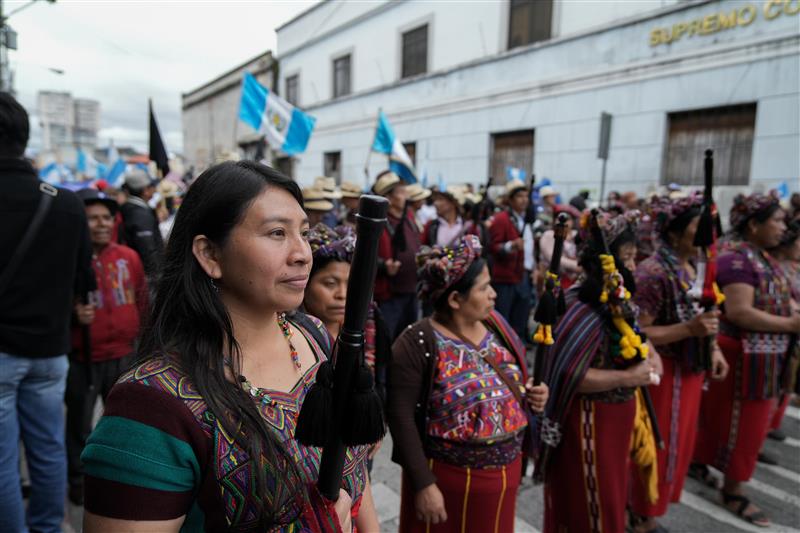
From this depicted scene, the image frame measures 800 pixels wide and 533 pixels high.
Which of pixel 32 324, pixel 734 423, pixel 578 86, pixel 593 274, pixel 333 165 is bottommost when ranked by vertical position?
pixel 734 423

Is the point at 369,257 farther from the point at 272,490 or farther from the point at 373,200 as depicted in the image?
the point at 272,490

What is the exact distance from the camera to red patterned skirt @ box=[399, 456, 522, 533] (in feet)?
7.55

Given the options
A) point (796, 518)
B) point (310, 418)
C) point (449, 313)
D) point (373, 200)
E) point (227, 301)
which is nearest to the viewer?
point (373, 200)

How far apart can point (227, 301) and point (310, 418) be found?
46 centimetres

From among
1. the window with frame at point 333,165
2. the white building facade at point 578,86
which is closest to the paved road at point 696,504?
the white building facade at point 578,86

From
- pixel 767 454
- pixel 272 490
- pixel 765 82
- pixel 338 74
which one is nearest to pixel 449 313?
pixel 272 490

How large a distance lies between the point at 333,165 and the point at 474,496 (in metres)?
20.5

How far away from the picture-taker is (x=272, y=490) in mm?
1120

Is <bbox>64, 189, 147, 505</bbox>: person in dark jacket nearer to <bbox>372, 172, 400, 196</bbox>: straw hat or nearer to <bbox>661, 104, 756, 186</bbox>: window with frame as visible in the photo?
<bbox>372, 172, 400, 196</bbox>: straw hat

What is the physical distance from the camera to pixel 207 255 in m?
1.24

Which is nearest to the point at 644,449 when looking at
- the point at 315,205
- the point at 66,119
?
the point at 315,205

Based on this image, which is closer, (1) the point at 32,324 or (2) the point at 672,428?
(1) the point at 32,324

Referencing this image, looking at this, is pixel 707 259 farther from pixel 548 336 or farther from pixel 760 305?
pixel 548 336

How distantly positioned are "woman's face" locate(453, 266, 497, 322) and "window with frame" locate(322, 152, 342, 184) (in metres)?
19.4
